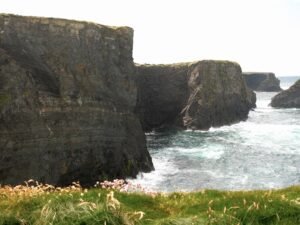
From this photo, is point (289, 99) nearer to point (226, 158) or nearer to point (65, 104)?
point (226, 158)

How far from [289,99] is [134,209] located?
5320 inches

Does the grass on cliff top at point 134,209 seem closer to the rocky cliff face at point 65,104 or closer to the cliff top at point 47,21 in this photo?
the rocky cliff face at point 65,104

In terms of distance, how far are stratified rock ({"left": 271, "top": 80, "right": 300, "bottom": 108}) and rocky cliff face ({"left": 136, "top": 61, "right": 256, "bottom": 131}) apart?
46.0 meters

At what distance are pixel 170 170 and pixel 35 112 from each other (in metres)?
17.8

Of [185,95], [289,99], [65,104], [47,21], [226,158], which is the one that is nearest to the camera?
[65,104]

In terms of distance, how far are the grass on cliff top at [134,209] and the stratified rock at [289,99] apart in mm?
131903

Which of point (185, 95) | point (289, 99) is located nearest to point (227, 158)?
point (185, 95)

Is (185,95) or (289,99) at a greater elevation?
(185,95)

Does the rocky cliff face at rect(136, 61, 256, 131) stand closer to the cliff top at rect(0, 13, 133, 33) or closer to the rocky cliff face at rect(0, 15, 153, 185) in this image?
the rocky cliff face at rect(0, 15, 153, 185)

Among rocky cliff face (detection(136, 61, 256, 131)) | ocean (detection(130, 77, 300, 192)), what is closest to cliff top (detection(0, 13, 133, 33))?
ocean (detection(130, 77, 300, 192))

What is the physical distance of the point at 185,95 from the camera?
92.7 meters

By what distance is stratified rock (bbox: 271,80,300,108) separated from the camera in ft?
451

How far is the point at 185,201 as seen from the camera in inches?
458

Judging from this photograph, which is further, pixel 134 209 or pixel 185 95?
pixel 185 95
